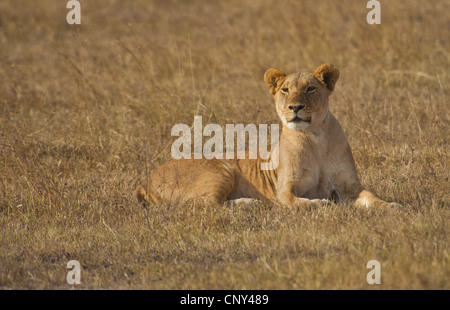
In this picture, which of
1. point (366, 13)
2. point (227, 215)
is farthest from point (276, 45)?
point (227, 215)

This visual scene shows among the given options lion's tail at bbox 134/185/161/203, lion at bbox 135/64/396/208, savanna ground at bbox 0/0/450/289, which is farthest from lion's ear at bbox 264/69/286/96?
lion's tail at bbox 134/185/161/203

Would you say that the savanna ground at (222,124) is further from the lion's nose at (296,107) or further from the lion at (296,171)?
the lion's nose at (296,107)

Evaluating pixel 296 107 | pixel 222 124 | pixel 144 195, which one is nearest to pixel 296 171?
pixel 296 107

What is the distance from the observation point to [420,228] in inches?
173

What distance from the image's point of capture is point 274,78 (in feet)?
19.5

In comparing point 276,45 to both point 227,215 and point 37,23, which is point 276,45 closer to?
point 37,23

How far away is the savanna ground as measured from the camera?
4.23 metres

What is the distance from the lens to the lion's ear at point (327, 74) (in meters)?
5.68

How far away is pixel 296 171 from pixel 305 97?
0.66m

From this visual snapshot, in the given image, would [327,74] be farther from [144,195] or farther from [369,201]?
[144,195]

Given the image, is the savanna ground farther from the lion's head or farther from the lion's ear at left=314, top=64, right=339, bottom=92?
the lion's ear at left=314, top=64, right=339, bottom=92

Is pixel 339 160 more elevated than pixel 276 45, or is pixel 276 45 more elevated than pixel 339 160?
pixel 276 45
